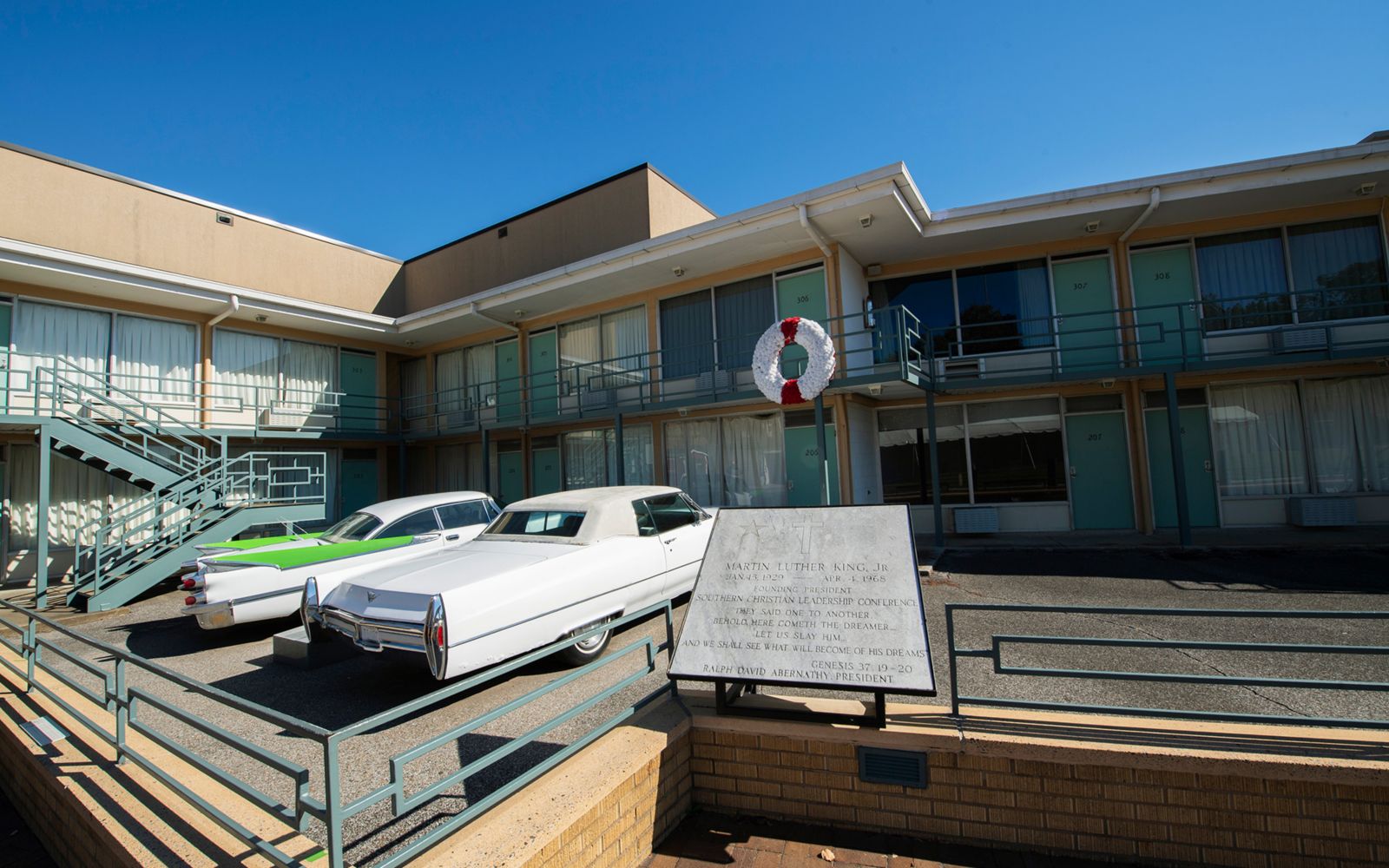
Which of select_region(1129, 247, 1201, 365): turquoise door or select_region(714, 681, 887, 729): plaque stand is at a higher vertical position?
select_region(1129, 247, 1201, 365): turquoise door

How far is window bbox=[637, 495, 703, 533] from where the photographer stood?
657 centimetres

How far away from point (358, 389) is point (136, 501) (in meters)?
5.44

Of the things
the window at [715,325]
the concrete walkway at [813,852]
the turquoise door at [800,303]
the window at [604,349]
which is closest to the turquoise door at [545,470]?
the window at [604,349]

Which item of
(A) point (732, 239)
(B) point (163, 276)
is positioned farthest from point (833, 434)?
(B) point (163, 276)

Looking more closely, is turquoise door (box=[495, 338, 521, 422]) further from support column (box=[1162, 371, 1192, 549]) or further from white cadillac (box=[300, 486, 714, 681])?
support column (box=[1162, 371, 1192, 549])

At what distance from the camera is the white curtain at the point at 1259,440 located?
403 inches

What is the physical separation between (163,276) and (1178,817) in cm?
1549

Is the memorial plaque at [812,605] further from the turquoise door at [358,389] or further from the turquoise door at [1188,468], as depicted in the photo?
the turquoise door at [358,389]

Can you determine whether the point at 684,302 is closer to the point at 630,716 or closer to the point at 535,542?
the point at 535,542

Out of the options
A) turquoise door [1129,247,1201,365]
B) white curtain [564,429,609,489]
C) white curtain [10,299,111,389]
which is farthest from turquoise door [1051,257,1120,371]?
white curtain [10,299,111,389]

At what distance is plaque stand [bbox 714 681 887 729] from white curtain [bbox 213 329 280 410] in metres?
13.4

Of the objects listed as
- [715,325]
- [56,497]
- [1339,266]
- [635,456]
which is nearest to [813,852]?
[715,325]

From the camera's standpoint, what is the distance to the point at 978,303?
38.9 ft

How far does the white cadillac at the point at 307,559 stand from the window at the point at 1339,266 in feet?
43.3
